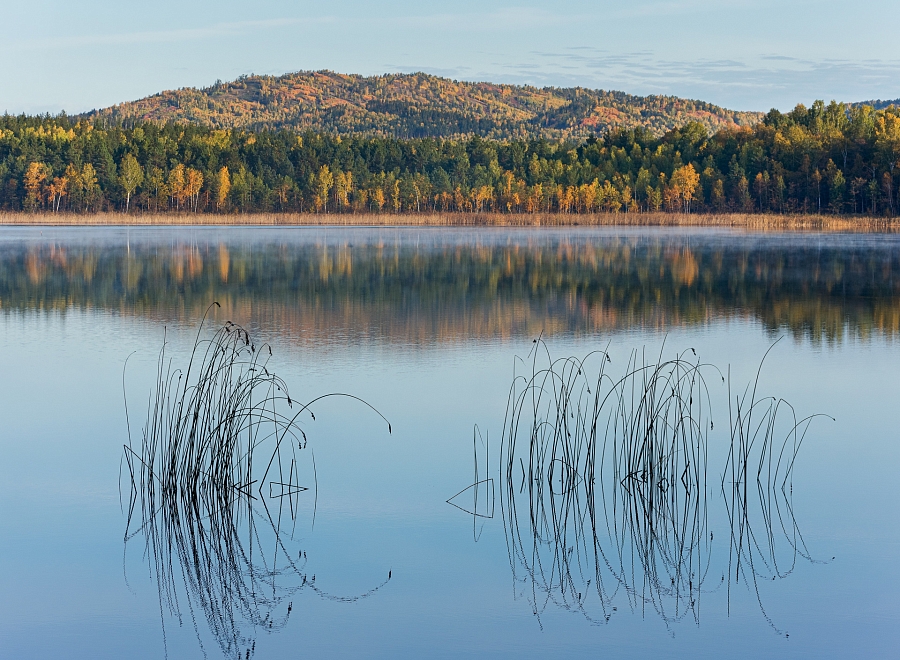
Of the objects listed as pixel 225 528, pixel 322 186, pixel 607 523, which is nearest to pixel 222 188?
pixel 322 186

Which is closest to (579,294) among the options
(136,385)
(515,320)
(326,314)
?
(515,320)

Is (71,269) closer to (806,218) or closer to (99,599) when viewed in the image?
(99,599)

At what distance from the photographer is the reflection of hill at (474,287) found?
54.7 ft

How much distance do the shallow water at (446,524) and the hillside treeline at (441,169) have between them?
7040cm

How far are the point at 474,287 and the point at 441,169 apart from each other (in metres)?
83.4

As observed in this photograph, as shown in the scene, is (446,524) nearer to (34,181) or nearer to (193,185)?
(34,181)

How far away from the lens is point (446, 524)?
6480 millimetres

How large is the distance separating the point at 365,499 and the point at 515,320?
10.0 metres

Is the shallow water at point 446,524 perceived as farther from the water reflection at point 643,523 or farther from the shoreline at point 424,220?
the shoreline at point 424,220

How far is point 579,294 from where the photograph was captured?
2103 centimetres

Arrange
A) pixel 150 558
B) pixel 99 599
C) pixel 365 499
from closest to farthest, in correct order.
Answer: pixel 99 599 < pixel 150 558 < pixel 365 499

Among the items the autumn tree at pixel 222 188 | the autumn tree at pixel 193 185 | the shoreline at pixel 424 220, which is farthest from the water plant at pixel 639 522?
the autumn tree at pixel 222 188

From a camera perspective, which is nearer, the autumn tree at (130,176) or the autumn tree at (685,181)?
the autumn tree at (130,176)

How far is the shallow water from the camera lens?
500 cm
